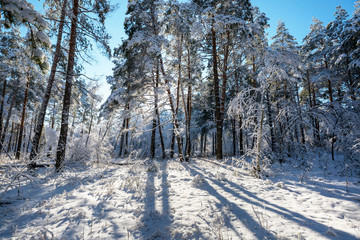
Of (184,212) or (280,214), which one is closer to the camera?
(280,214)

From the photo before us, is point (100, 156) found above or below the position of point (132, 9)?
below

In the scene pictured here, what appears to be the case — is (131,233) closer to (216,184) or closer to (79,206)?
(79,206)

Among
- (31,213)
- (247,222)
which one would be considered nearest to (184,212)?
(247,222)

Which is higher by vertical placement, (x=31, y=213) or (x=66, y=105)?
(x=66, y=105)

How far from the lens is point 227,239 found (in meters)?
2.13

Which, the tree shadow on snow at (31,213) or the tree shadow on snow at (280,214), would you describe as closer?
the tree shadow on snow at (280,214)

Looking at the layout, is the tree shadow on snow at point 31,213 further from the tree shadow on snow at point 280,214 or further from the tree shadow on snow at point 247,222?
the tree shadow on snow at point 280,214

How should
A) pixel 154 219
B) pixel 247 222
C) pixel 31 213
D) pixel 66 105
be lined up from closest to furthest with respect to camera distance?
pixel 247 222
pixel 154 219
pixel 31 213
pixel 66 105

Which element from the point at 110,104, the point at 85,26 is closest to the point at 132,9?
the point at 85,26

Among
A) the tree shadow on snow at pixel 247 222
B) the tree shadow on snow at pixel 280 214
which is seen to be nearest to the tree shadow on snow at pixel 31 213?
the tree shadow on snow at pixel 247 222

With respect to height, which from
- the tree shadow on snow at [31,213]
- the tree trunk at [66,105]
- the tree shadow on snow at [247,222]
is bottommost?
the tree shadow on snow at [31,213]

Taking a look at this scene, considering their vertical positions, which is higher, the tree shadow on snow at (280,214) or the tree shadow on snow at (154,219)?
the tree shadow on snow at (280,214)

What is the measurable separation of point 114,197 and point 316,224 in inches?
159

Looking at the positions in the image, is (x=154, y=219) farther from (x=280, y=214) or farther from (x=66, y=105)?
(x=66, y=105)
